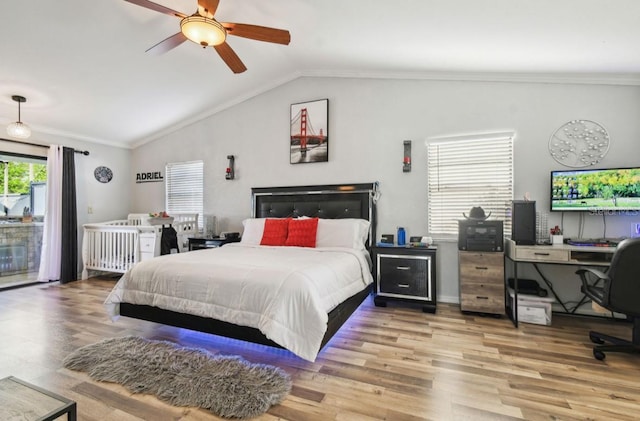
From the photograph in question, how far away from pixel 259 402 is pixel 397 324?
1692 mm

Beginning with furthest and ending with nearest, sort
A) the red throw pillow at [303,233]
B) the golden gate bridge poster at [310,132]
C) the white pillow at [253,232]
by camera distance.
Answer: the golden gate bridge poster at [310,132]
the white pillow at [253,232]
the red throw pillow at [303,233]

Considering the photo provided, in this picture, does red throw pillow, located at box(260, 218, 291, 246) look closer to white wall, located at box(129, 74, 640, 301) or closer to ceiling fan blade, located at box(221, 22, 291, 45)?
white wall, located at box(129, 74, 640, 301)

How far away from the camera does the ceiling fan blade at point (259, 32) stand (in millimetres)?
2305

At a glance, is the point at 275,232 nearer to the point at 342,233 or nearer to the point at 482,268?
the point at 342,233

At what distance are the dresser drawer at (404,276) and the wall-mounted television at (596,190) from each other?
4.96 feet

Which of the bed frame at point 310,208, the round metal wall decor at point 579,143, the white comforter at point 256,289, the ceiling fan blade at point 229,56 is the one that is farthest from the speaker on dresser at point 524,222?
the ceiling fan blade at point 229,56

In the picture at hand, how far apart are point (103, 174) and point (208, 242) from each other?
2.78 meters

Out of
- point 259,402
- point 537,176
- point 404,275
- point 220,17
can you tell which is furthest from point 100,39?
point 537,176

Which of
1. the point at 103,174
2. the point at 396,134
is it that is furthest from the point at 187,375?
the point at 103,174

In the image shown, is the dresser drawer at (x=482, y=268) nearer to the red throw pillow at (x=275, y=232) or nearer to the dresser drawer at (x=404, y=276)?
the dresser drawer at (x=404, y=276)

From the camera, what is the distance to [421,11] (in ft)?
8.05

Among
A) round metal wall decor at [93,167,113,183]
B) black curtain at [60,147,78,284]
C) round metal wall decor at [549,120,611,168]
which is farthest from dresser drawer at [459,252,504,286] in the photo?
round metal wall decor at [93,167,113,183]

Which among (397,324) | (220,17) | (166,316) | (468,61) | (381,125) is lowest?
(397,324)

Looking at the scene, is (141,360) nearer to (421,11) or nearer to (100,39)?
(100,39)
